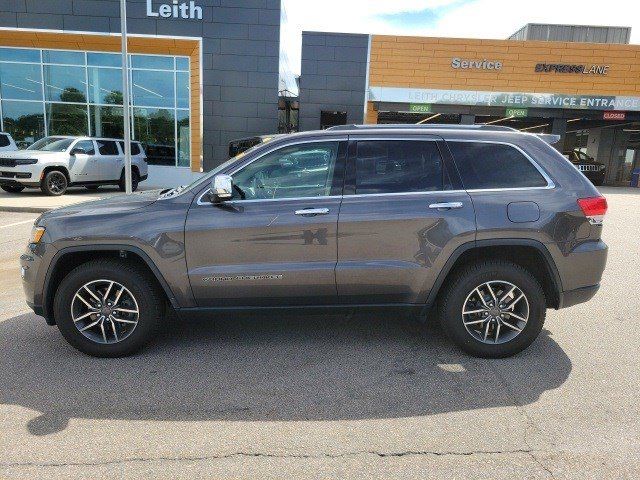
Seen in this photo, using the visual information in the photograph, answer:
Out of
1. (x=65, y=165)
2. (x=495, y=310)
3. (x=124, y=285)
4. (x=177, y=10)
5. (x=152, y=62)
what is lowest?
(x=495, y=310)

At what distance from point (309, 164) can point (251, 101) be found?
15.9 meters

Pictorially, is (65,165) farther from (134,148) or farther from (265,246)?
(265,246)

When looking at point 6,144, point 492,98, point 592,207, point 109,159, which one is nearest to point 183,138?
point 109,159

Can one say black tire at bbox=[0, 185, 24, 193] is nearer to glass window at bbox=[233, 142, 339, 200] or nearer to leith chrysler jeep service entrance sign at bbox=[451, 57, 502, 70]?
glass window at bbox=[233, 142, 339, 200]

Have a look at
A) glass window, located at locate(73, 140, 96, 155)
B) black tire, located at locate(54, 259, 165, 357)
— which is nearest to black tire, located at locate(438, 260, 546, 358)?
black tire, located at locate(54, 259, 165, 357)

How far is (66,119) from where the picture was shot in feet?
63.9

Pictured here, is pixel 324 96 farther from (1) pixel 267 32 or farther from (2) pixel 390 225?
(2) pixel 390 225

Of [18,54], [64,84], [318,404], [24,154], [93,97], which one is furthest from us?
[93,97]

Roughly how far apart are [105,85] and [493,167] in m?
19.3

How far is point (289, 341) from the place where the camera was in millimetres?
4207

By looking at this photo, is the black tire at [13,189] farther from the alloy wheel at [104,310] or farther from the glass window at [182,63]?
the alloy wheel at [104,310]

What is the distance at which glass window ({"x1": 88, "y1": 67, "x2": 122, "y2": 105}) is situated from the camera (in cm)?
1916

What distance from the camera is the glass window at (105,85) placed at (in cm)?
1916

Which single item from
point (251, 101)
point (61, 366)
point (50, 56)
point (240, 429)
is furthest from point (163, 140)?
point (240, 429)
